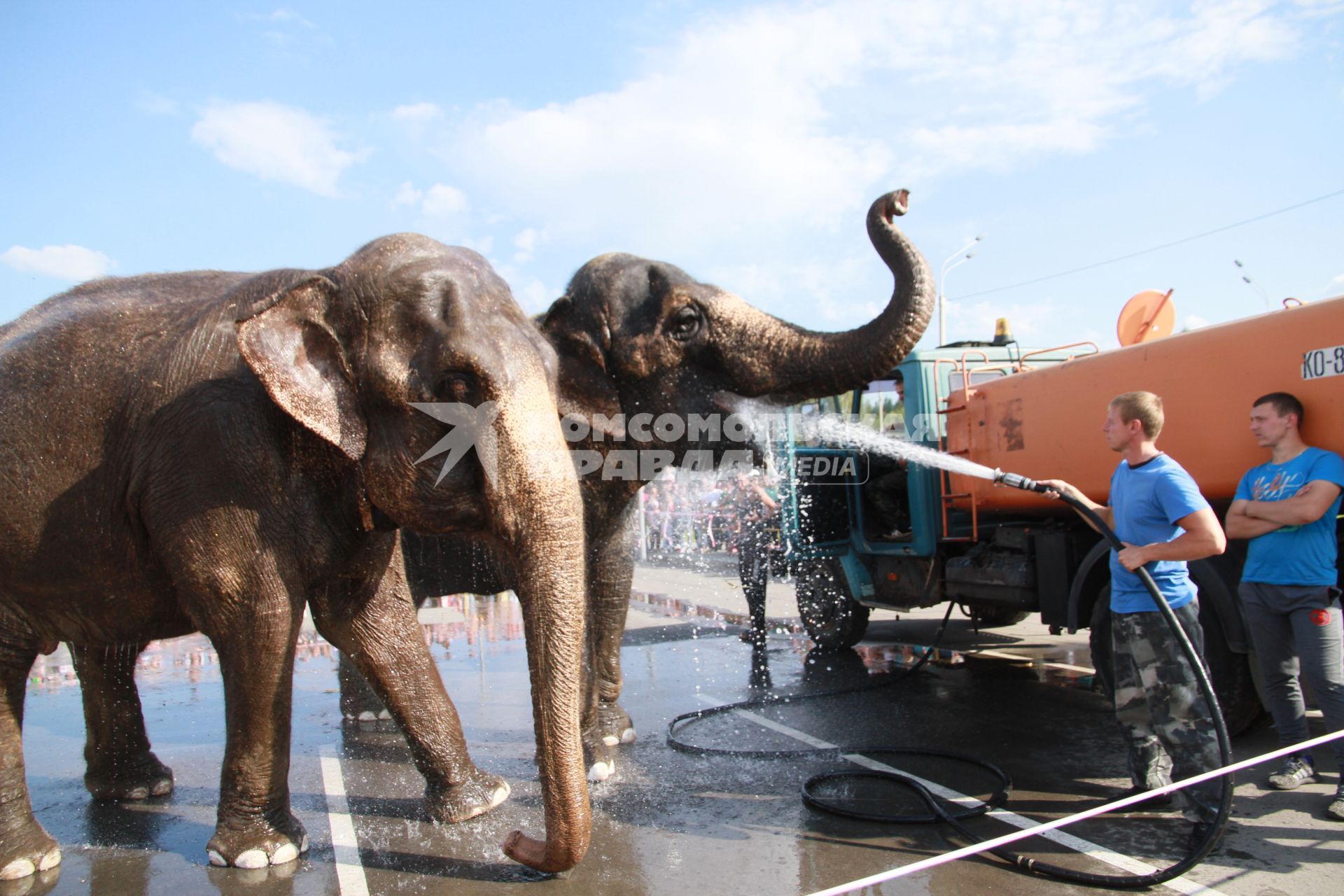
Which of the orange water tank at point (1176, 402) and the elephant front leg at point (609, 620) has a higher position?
the orange water tank at point (1176, 402)

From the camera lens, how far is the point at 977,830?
3951 millimetres

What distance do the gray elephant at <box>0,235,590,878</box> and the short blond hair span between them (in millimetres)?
2535

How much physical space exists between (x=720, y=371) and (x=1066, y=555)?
104 inches

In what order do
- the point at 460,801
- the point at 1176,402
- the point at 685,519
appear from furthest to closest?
the point at 685,519
the point at 1176,402
the point at 460,801

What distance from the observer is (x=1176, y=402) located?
16.9 feet

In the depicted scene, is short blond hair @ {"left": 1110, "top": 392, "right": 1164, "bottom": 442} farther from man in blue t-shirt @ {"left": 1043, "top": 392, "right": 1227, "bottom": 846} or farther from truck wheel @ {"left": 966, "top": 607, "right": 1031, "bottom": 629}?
truck wheel @ {"left": 966, "top": 607, "right": 1031, "bottom": 629}

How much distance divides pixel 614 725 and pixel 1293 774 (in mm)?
3491

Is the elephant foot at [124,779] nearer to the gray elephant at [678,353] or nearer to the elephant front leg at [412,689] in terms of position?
the elephant front leg at [412,689]

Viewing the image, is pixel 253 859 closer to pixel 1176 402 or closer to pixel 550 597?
pixel 550 597

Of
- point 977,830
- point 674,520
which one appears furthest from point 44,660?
point 674,520

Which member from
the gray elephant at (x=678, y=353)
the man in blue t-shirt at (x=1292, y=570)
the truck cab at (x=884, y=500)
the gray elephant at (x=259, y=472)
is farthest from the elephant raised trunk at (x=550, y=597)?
the truck cab at (x=884, y=500)

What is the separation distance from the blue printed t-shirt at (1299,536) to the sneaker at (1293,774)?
893mm

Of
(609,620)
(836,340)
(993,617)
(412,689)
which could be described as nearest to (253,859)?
(412,689)

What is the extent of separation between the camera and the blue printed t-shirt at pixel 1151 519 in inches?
153
